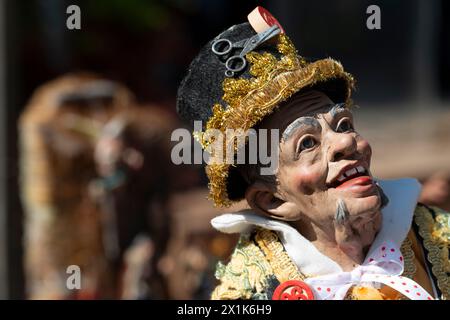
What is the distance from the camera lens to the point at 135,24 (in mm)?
8312

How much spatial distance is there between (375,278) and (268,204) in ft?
1.37

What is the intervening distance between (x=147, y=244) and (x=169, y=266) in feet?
0.86

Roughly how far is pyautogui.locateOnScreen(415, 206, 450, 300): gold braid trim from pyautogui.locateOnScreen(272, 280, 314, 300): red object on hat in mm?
429

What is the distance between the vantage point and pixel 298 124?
9.99 ft

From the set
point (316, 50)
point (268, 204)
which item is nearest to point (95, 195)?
point (268, 204)

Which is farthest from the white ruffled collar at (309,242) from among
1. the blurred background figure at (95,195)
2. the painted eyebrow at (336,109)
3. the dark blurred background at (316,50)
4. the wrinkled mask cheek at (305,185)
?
the dark blurred background at (316,50)

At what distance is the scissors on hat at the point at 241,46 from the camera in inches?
121

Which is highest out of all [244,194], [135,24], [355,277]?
[135,24]

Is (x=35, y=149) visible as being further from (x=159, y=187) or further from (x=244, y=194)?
(x=244, y=194)

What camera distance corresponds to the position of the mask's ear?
312cm

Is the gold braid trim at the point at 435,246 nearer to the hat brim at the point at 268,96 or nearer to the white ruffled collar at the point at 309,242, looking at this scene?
the white ruffled collar at the point at 309,242

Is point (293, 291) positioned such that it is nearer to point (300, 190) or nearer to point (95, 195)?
point (300, 190)
